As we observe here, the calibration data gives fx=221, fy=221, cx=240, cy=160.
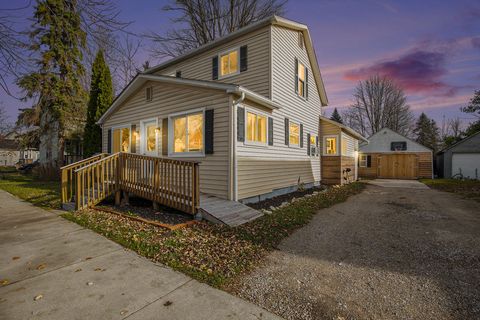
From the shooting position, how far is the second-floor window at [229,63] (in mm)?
9990

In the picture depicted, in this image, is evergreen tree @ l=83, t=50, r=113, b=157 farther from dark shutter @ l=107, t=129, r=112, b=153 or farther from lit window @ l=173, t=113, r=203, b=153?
lit window @ l=173, t=113, r=203, b=153

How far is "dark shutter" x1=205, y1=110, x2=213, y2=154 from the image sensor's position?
7.41m

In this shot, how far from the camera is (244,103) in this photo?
24.6ft

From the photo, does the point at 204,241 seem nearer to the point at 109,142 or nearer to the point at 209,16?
the point at 109,142

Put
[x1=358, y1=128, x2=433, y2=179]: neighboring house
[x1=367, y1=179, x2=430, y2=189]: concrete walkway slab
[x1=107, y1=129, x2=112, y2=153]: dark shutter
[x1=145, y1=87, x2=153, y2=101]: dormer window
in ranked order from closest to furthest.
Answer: [x1=145, y1=87, x2=153, y2=101]: dormer window, [x1=107, y1=129, x2=112, y2=153]: dark shutter, [x1=367, y1=179, x2=430, y2=189]: concrete walkway slab, [x1=358, y1=128, x2=433, y2=179]: neighboring house

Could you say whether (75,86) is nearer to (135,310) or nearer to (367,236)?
(135,310)

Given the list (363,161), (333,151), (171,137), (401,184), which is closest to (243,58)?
(171,137)

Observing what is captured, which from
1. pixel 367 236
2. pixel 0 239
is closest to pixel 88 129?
pixel 0 239

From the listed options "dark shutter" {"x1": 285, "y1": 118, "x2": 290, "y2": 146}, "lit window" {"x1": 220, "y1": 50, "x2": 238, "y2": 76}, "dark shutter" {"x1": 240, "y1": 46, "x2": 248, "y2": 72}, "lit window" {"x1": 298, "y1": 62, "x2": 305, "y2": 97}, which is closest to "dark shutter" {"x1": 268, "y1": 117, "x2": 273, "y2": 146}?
"dark shutter" {"x1": 285, "y1": 118, "x2": 290, "y2": 146}

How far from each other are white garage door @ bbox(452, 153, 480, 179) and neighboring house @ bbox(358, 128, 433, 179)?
1835 mm

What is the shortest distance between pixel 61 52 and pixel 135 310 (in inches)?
658

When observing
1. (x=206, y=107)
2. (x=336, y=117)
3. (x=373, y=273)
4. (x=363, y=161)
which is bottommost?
A: (x=373, y=273)

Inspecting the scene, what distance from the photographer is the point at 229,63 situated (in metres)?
10.2

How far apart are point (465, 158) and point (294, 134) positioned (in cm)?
1955
